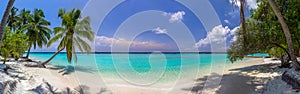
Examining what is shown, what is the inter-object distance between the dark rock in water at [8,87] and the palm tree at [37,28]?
20.0 meters

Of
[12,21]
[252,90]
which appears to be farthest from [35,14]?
[252,90]

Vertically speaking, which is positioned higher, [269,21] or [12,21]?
[12,21]

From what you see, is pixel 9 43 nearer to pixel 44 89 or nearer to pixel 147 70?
pixel 44 89

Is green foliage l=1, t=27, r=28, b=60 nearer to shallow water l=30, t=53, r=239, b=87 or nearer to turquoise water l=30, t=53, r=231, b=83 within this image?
shallow water l=30, t=53, r=239, b=87

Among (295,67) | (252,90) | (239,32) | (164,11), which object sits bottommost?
(252,90)

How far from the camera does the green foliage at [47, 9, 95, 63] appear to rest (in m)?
16.3

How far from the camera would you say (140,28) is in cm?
1234

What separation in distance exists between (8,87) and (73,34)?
11050 millimetres

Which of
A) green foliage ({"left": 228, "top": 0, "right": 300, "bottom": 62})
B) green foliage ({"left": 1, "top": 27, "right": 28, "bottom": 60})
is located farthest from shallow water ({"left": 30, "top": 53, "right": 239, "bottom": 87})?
green foliage ({"left": 1, "top": 27, "right": 28, "bottom": 60})

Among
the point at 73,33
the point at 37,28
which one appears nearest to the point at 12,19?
the point at 37,28

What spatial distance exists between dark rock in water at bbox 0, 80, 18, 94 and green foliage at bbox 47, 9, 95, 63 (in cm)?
980

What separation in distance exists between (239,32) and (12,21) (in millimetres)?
29458

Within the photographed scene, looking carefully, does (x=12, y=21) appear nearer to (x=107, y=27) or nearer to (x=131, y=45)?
(x=107, y=27)

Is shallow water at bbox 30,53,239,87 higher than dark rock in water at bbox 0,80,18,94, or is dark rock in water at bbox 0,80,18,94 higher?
dark rock in water at bbox 0,80,18,94
